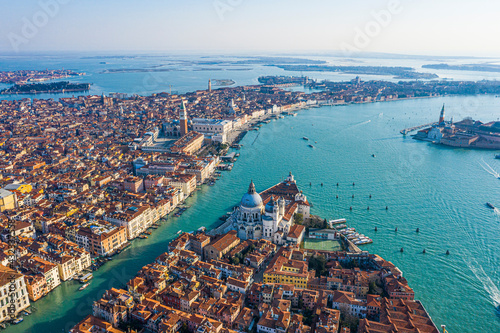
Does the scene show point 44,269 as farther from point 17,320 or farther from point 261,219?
point 261,219

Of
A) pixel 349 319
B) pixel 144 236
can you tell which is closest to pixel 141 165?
pixel 144 236

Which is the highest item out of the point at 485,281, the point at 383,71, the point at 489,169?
the point at 383,71

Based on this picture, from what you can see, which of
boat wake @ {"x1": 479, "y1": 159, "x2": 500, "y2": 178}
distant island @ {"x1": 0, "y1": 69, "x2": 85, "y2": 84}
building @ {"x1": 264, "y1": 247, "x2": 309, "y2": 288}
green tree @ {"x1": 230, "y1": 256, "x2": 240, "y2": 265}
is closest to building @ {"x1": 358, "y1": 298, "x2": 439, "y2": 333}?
building @ {"x1": 264, "y1": 247, "x2": 309, "y2": 288}

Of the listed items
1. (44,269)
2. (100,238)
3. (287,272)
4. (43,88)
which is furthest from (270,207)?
(43,88)

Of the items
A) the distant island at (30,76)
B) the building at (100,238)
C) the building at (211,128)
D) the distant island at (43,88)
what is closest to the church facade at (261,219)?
the building at (100,238)

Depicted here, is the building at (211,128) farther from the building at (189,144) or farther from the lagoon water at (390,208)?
the lagoon water at (390,208)
